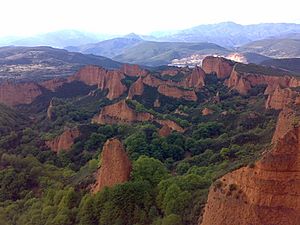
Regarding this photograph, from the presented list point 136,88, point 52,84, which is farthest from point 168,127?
point 52,84

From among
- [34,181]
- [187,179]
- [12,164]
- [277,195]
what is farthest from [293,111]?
[12,164]

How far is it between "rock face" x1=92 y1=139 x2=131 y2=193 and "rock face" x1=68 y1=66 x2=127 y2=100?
54113 millimetres

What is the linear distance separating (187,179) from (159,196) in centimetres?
246

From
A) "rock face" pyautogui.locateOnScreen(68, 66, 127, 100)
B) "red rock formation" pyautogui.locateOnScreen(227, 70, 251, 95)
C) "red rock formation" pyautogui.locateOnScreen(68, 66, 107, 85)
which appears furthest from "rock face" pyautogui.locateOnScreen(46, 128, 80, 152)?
"red rock formation" pyautogui.locateOnScreen(68, 66, 107, 85)

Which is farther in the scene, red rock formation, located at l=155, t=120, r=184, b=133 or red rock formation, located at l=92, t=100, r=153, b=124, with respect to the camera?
red rock formation, located at l=92, t=100, r=153, b=124

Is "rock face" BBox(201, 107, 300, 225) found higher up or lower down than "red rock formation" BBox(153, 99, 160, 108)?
higher up

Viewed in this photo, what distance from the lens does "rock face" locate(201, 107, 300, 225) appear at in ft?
72.2

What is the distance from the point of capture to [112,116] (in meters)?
70.2

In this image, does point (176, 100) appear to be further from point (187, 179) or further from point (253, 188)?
point (253, 188)

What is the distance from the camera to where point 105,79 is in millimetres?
95875

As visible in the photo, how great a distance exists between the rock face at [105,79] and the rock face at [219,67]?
2199 cm

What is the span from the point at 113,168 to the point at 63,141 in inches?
973

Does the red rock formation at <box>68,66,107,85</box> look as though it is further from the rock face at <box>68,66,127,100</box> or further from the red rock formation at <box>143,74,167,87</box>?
the red rock formation at <box>143,74,167,87</box>

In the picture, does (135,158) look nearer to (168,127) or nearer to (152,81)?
(168,127)
